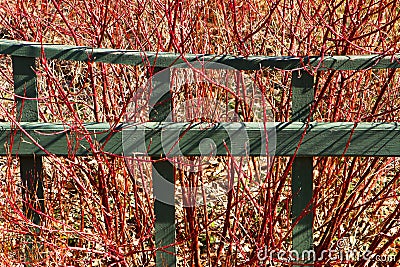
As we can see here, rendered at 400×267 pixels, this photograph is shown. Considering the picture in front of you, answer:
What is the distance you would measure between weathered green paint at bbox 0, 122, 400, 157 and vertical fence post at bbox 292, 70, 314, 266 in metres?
0.06

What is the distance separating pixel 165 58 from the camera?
235cm

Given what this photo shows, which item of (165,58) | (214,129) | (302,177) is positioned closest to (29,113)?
(165,58)

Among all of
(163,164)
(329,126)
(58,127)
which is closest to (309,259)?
(329,126)

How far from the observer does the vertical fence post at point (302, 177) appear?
231 centimetres

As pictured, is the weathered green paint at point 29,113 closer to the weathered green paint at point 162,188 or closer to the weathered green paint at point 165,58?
the weathered green paint at point 165,58

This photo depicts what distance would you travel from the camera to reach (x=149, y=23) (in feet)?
12.2

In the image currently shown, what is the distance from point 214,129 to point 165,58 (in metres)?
0.34

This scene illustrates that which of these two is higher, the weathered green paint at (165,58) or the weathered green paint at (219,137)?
the weathered green paint at (165,58)

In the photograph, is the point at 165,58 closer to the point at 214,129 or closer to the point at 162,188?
the point at 214,129

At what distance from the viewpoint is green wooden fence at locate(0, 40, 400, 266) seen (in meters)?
2.32

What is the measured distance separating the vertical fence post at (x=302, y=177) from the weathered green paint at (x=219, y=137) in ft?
0.18

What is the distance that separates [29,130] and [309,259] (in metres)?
1.24

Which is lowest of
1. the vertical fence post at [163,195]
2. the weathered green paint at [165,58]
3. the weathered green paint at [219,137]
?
the vertical fence post at [163,195]

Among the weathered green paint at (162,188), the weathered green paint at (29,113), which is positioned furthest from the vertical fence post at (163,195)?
the weathered green paint at (29,113)
